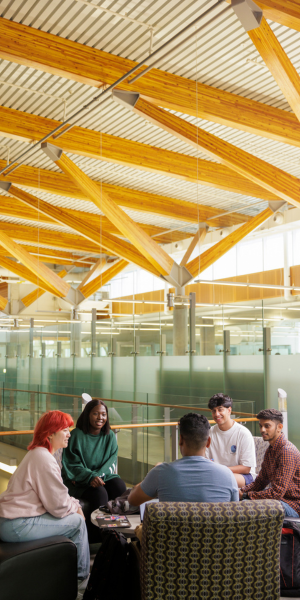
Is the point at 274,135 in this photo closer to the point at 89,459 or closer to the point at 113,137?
the point at 113,137

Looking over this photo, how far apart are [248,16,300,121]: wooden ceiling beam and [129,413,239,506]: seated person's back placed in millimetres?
4111

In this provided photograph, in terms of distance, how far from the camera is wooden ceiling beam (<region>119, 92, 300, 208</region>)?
7043 millimetres

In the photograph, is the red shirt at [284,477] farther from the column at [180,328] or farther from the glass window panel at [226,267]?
the glass window panel at [226,267]

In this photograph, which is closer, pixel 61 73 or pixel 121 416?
pixel 121 416

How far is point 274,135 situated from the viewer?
755 centimetres

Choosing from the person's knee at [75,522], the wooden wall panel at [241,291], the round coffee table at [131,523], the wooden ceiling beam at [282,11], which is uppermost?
the wooden ceiling beam at [282,11]

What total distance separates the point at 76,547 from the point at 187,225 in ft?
38.1

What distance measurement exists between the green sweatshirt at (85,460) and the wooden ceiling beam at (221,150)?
4.05 meters

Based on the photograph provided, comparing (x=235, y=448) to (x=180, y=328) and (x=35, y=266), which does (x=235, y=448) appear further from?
(x=35, y=266)

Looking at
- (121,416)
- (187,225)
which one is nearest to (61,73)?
(121,416)

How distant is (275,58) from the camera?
5.50 m

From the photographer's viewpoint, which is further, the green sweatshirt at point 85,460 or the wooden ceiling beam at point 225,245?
the wooden ceiling beam at point 225,245

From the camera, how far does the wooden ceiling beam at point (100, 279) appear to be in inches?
578

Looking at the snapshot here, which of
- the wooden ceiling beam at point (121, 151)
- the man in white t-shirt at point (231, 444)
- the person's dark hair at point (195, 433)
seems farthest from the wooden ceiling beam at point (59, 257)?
the person's dark hair at point (195, 433)
